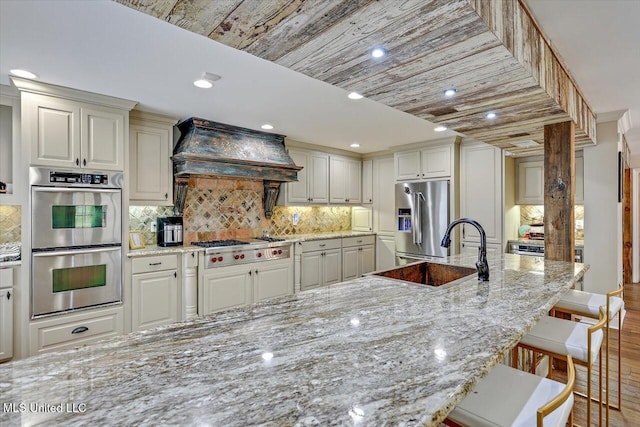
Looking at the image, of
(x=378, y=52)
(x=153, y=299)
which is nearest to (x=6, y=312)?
(x=153, y=299)

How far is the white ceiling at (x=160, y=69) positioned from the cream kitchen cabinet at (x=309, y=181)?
99 cm

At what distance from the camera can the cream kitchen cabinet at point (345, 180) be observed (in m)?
5.27

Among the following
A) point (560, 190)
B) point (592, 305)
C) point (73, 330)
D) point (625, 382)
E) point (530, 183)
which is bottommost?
point (625, 382)

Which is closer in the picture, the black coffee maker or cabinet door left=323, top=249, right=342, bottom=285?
the black coffee maker

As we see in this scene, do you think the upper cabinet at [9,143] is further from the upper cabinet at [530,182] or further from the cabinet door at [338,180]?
the upper cabinet at [530,182]

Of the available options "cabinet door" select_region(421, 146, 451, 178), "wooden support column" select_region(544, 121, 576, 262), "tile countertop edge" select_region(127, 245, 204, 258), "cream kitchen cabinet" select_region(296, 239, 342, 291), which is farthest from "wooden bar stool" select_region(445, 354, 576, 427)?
"cabinet door" select_region(421, 146, 451, 178)

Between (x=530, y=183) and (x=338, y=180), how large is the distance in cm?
268

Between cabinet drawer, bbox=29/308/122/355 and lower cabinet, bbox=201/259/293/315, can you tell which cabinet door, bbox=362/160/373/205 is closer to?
lower cabinet, bbox=201/259/293/315

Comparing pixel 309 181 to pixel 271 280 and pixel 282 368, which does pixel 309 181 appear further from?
pixel 282 368

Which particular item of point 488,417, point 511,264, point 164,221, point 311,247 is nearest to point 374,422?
point 488,417

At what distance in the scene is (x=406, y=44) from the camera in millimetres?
1409

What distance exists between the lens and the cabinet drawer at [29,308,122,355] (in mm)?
2645

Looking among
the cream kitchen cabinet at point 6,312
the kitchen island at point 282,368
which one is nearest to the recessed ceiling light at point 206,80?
the kitchen island at point 282,368

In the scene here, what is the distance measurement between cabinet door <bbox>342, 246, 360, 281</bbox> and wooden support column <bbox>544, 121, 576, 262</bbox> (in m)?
2.74
